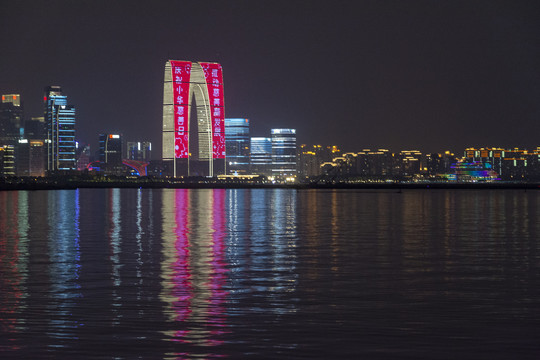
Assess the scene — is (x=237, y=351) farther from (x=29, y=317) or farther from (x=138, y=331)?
(x=29, y=317)

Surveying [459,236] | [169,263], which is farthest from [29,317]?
[459,236]

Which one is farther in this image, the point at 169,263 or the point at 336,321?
the point at 169,263

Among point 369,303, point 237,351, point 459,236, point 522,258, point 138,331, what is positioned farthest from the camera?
point 459,236

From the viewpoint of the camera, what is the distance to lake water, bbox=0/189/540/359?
45.3 ft

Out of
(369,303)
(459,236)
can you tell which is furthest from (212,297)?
(459,236)

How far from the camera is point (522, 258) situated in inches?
1161

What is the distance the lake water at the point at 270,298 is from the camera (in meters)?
13.8

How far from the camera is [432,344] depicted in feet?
45.5

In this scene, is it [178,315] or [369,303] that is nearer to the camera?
[178,315]

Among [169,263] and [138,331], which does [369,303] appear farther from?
[169,263]

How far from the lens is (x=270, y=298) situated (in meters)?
19.5

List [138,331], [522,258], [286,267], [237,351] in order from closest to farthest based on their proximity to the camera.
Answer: [237,351] < [138,331] < [286,267] < [522,258]

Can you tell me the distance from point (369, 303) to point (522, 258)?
13.6 metres

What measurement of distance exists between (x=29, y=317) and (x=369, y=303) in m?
8.38
